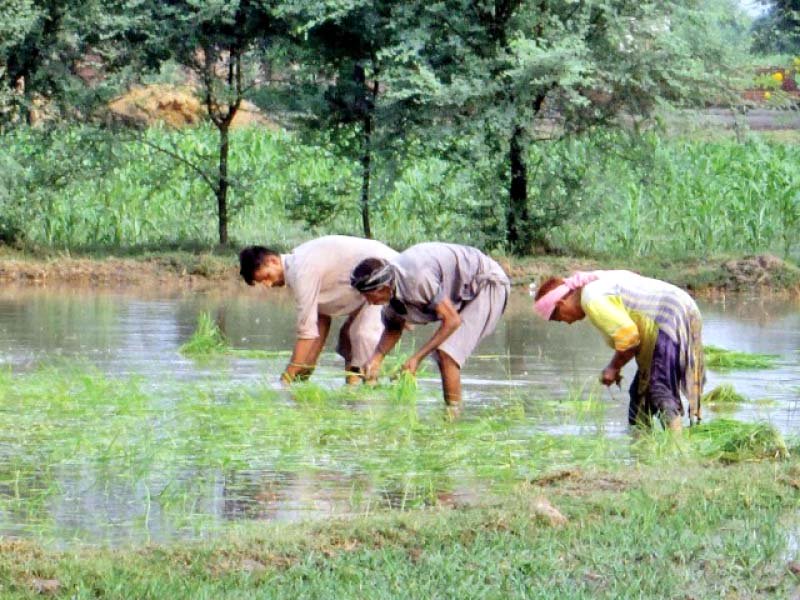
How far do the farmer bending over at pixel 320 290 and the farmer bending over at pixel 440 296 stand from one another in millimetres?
522

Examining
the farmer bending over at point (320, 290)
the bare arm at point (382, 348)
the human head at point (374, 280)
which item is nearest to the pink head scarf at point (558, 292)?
the human head at point (374, 280)

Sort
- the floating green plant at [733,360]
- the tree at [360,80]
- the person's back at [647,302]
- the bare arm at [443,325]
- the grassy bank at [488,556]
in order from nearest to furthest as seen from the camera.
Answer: the grassy bank at [488,556]
the person's back at [647,302]
the bare arm at [443,325]
the floating green plant at [733,360]
the tree at [360,80]

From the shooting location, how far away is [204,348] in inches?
543

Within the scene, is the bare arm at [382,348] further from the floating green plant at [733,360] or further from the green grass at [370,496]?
the floating green plant at [733,360]

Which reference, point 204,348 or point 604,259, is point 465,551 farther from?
point 604,259

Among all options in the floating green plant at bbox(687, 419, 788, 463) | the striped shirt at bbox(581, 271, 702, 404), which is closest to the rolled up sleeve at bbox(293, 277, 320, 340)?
the striped shirt at bbox(581, 271, 702, 404)

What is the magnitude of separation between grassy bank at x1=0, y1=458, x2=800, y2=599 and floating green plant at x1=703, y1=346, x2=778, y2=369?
19.5 ft

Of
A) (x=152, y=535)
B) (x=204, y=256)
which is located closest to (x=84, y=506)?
(x=152, y=535)

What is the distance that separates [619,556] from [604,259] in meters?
15.3

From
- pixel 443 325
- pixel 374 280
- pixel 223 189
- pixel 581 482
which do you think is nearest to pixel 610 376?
pixel 443 325

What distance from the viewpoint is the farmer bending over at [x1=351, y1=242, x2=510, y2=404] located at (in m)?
10.6

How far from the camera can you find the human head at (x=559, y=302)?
9711mm

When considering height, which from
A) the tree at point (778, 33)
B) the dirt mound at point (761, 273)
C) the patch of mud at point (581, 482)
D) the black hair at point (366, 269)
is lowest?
the patch of mud at point (581, 482)

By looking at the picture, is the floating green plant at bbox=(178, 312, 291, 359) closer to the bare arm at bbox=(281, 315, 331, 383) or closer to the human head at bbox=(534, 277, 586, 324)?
the bare arm at bbox=(281, 315, 331, 383)
